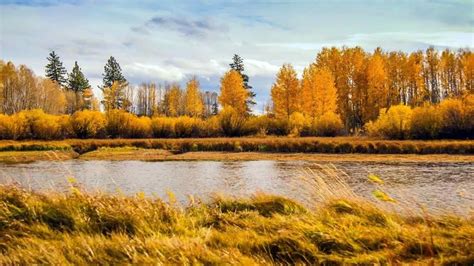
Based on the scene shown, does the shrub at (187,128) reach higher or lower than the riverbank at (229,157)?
higher

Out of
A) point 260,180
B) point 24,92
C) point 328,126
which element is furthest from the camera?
point 24,92

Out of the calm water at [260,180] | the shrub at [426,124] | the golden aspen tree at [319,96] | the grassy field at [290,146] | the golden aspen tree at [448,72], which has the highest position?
the golden aspen tree at [448,72]

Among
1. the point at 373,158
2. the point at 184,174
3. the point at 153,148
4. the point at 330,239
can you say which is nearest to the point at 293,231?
the point at 330,239

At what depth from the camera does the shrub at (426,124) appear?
3725 cm

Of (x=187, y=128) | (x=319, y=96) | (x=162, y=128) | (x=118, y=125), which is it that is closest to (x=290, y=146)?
(x=319, y=96)

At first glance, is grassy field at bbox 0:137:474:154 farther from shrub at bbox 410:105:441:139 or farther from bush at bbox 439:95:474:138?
bush at bbox 439:95:474:138

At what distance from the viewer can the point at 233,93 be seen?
53.8 m

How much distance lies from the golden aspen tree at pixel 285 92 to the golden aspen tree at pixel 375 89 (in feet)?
28.3

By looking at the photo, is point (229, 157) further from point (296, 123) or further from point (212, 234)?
point (212, 234)

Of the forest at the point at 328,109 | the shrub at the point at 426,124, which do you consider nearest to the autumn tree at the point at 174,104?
the forest at the point at 328,109

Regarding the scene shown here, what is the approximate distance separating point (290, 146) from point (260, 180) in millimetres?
16622

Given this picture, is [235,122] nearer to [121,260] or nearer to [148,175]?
[148,175]

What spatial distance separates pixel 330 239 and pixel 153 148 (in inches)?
1362

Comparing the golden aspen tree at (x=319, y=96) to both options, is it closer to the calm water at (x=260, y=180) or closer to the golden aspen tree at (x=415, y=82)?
the golden aspen tree at (x=415, y=82)
